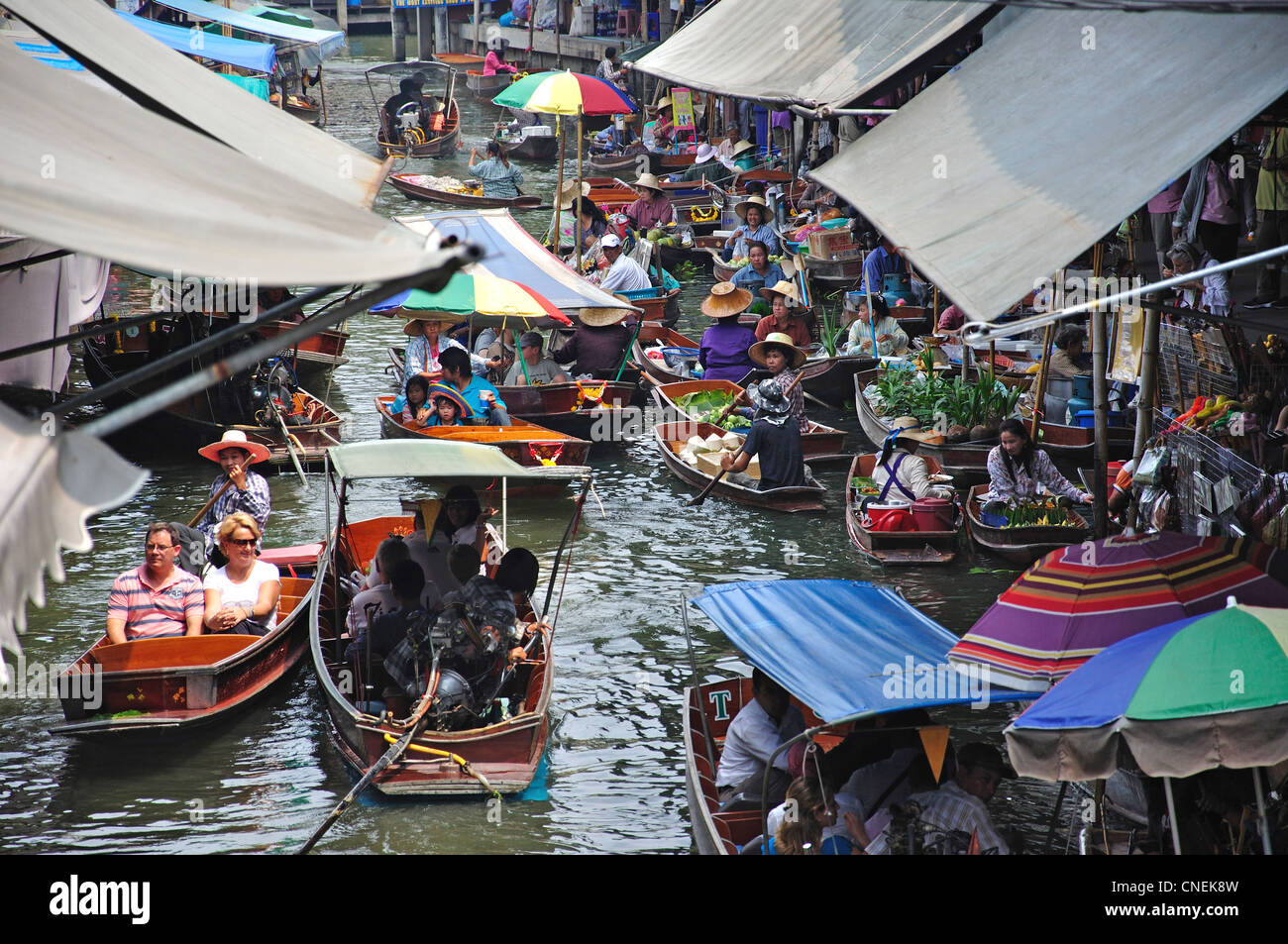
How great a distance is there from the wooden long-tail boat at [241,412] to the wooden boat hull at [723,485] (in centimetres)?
324

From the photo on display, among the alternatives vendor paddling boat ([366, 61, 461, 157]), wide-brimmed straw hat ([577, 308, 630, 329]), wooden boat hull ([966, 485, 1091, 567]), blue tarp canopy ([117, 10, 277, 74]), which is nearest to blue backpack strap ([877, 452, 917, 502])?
wooden boat hull ([966, 485, 1091, 567])

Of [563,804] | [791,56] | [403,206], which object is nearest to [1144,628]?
[563,804]

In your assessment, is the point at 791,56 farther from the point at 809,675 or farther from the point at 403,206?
the point at 403,206

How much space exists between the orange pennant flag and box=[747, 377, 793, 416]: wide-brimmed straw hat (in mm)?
6009

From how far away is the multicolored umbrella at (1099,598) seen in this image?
5.38 m

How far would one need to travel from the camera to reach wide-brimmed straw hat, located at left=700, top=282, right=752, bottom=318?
46.1 ft

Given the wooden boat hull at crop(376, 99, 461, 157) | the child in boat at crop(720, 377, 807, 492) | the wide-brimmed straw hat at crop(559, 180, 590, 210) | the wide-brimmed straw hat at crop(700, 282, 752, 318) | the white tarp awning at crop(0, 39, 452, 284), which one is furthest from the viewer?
the wooden boat hull at crop(376, 99, 461, 157)

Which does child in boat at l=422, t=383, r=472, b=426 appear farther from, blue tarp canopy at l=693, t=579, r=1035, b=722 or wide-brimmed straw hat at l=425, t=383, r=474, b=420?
blue tarp canopy at l=693, t=579, r=1035, b=722

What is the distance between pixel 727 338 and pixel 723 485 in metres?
2.79

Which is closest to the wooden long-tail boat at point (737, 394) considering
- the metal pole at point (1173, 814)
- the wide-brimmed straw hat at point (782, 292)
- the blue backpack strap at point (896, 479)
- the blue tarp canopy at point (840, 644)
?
the wide-brimmed straw hat at point (782, 292)

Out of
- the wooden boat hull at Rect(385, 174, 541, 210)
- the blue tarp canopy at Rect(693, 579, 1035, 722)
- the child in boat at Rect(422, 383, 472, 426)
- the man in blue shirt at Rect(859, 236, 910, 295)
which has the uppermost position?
the wooden boat hull at Rect(385, 174, 541, 210)

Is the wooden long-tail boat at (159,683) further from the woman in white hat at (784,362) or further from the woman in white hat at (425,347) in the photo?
the woman in white hat at (425,347)

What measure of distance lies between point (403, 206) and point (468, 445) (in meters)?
18.7

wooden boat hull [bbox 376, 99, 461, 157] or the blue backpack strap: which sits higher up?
wooden boat hull [bbox 376, 99, 461, 157]
